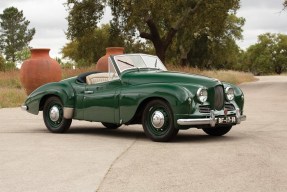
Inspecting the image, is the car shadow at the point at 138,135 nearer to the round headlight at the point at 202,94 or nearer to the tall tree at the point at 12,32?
the round headlight at the point at 202,94

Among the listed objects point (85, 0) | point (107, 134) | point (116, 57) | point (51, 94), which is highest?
point (85, 0)

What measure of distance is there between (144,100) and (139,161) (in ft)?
7.03

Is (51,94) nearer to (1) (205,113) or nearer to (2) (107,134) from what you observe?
(2) (107,134)

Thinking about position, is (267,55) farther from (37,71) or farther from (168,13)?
(37,71)

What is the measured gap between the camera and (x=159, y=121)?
29.6 ft

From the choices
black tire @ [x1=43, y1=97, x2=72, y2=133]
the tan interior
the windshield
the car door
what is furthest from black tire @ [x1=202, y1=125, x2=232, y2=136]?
black tire @ [x1=43, y1=97, x2=72, y2=133]

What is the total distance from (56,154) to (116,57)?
281 cm

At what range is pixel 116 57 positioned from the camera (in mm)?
10219

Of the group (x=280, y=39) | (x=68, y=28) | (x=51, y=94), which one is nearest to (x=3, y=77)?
(x=68, y=28)

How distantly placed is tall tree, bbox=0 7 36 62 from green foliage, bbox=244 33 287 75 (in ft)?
171

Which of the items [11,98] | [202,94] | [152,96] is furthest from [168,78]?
[11,98]

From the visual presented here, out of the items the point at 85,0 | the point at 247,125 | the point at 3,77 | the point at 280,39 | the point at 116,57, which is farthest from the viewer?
the point at 280,39

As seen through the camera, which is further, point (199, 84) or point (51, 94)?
point (51, 94)

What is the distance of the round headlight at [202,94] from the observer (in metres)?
8.95
